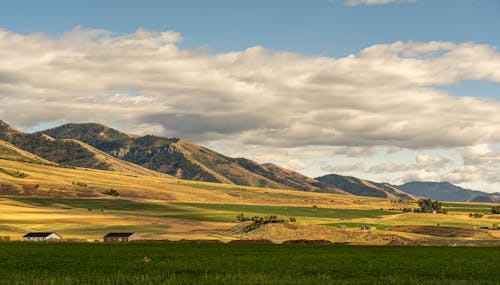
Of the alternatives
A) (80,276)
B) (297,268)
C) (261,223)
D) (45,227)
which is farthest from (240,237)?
(80,276)

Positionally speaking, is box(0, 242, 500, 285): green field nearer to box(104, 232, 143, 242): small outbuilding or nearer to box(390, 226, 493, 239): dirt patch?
box(104, 232, 143, 242): small outbuilding

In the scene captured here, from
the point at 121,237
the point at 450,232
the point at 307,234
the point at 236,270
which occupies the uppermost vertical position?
the point at 236,270

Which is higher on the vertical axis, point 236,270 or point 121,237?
point 236,270

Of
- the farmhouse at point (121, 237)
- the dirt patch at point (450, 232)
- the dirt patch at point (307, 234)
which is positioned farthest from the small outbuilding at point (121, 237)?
the dirt patch at point (450, 232)

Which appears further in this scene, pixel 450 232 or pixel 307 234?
pixel 450 232

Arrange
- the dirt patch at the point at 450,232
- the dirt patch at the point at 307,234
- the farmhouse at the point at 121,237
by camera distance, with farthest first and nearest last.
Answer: the dirt patch at the point at 450,232 < the dirt patch at the point at 307,234 < the farmhouse at the point at 121,237

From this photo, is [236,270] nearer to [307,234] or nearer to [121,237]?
[121,237]

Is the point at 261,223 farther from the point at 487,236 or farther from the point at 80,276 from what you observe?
the point at 80,276

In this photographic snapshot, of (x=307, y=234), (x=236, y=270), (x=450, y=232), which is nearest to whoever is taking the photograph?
(x=236, y=270)

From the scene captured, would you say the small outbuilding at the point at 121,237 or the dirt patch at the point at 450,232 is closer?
the small outbuilding at the point at 121,237

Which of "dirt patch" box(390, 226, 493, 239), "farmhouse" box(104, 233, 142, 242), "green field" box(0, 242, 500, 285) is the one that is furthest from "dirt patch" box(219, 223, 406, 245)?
"green field" box(0, 242, 500, 285)

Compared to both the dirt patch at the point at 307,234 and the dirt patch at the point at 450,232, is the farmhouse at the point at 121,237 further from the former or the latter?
the dirt patch at the point at 450,232

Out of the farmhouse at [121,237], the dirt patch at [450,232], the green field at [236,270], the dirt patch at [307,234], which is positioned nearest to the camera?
the green field at [236,270]

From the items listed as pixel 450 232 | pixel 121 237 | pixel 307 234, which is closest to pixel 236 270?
pixel 121 237
